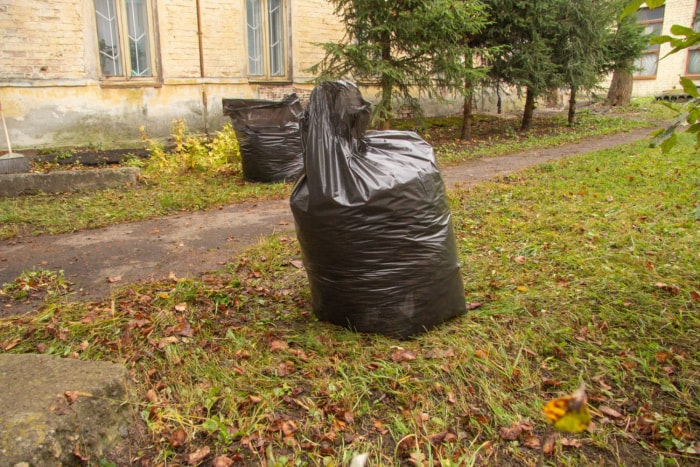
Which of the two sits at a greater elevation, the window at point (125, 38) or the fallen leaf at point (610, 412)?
the window at point (125, 38)

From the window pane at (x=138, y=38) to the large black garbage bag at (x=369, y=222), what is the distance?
7.87 meters

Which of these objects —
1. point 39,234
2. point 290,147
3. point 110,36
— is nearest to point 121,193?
point 39,234

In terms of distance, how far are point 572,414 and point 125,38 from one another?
993cm

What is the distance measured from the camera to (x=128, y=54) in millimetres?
9000

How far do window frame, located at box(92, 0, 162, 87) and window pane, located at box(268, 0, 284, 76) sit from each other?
2474mm

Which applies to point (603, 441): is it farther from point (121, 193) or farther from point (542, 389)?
point (121, 193)

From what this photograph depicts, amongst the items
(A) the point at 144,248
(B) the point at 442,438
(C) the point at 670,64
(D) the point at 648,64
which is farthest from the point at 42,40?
(D) the point at 648,64

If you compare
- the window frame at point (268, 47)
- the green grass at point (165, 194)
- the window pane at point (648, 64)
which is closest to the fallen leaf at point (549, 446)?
the green grass at point (165, 194)

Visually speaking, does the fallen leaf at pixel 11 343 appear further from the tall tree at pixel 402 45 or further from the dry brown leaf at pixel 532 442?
the tall tree at pixel 402 45

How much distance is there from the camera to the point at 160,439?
1942 mm

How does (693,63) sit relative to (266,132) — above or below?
above

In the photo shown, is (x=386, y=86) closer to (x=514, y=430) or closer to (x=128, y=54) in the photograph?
(x=128, y=54)

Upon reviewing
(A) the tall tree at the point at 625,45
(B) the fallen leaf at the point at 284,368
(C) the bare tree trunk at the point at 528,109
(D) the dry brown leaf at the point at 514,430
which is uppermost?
(A) the tall tree at the point at 625,45

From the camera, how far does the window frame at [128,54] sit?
28.9 feet
